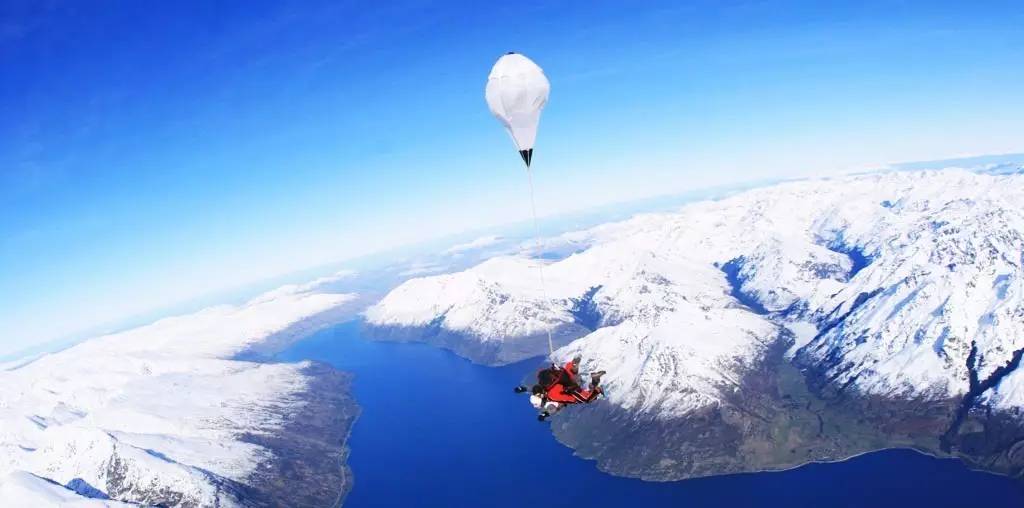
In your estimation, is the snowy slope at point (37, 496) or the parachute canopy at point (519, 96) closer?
the parachute canopy at point (519, 96)

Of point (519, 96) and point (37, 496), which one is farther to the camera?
point (37, 496)

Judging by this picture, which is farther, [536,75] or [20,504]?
[20,504]

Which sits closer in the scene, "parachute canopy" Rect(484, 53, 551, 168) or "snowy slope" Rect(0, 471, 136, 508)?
"parachute canopy" Rect(484, 53, 551, 168)

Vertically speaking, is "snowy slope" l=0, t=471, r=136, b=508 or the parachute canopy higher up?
the parachute canopy

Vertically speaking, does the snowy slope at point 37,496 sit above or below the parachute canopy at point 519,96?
below

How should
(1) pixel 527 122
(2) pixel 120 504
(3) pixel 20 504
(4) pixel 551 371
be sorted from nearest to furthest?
1. (4) pixel 551 371
2. (1) pixel 527 122
3. (3) pixel 20 504
4. (2) pixel 120 504

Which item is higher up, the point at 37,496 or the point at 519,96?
the point at 519,96

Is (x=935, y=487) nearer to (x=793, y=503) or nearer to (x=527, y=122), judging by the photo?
(x=793, y=503)

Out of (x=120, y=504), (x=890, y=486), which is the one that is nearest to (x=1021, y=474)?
(x=890, y=486)
